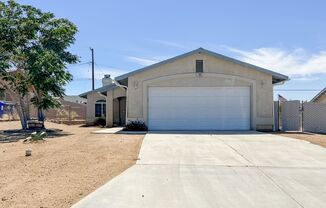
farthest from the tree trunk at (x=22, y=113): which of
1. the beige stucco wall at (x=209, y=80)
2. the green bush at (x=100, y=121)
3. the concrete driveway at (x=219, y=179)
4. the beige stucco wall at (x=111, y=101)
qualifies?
the concrete driveway at (x=219, y=179)

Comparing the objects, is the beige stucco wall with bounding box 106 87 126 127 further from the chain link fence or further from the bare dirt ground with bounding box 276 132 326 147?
the bare dirt ground with bounding box 276 132 326 147

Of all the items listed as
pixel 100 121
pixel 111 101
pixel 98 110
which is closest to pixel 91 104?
pixel 98 110

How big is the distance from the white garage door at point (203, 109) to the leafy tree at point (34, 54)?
5.95m

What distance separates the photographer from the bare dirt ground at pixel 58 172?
7.20 metres

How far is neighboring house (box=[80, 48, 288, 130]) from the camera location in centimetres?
2292

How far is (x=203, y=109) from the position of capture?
905 inches

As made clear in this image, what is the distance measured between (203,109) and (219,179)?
14.2 meters

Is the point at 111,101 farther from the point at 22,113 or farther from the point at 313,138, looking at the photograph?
the point at 313,138

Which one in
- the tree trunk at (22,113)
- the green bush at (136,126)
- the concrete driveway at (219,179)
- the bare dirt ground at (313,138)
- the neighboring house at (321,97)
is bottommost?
the concrete driveway at (219,179)

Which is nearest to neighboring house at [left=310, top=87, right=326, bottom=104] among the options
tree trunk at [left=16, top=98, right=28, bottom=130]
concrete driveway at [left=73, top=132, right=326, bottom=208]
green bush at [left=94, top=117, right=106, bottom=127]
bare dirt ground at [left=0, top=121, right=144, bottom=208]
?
concrete driveway at [left=73, top=132, right=326, bottom=208]

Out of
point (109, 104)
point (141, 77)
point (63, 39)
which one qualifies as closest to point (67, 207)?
point (141, 77)

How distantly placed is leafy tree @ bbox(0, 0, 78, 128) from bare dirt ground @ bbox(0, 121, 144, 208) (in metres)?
8.50

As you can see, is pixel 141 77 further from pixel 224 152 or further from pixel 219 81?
pixel 224 152

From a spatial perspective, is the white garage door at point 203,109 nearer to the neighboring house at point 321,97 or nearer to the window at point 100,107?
the neighboring house at point 321,97
